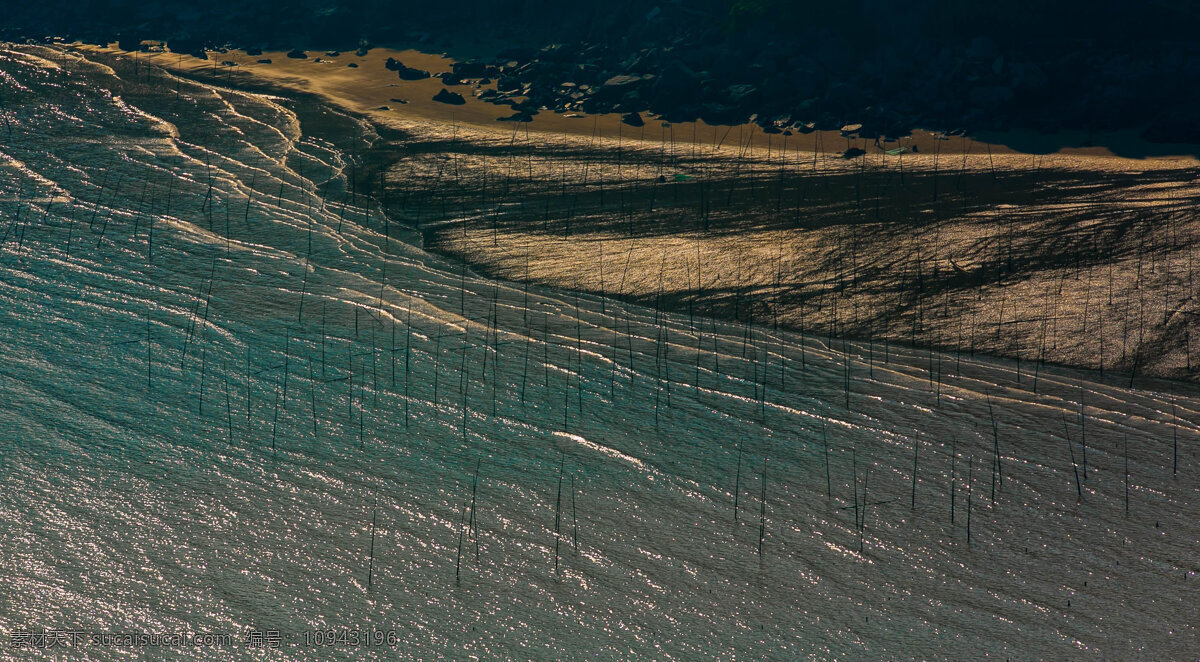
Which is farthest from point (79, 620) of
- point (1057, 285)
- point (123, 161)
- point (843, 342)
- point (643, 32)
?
point (643, 32)

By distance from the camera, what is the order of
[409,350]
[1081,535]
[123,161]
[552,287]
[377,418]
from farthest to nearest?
1. [123,161]
2. [552,287]
3. [409,350]
4. [377,418]
5. [1081,535]

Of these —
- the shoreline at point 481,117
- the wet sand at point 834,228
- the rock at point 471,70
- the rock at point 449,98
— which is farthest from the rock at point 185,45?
the wet sand at point 834,228

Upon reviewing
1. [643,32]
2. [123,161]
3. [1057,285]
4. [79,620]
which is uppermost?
[643,32]

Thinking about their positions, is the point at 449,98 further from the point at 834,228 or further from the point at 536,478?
the point at 536,478

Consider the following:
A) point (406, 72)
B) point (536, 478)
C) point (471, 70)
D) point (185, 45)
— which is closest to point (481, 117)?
point (471, 70)

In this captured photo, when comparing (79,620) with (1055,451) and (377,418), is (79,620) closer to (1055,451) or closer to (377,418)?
(377,418)

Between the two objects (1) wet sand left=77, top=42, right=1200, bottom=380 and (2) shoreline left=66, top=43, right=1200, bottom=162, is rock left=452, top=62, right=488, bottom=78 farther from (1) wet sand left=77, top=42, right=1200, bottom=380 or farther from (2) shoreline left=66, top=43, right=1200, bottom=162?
(1) wet sand left=77, top=42, right=1200, bottom=380
